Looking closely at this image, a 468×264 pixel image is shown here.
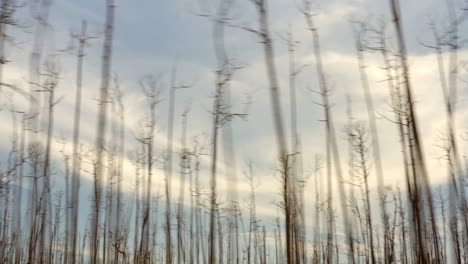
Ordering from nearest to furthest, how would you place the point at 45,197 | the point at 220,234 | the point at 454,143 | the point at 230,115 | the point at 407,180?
the point at 407,180 < the point at 454,143 < the point at 230,115 < the point at 45,197 < the point at 220,234

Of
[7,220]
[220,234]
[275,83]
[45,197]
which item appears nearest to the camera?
[275,83]

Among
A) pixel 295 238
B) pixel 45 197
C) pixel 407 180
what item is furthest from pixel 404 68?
pixel 45 197

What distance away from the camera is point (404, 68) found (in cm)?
265

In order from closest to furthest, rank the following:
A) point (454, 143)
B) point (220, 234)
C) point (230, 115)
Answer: point (454, 143)
point (230, 115)
point (220, 234)

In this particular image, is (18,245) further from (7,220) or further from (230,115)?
(230,115)

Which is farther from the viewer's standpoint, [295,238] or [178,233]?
[178,233]

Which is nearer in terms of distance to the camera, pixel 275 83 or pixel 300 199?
pixel 275 83

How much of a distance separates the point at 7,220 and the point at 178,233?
1.93 metres

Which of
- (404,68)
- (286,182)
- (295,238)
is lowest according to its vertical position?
(295,238)

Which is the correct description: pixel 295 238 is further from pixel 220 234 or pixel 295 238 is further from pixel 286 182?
pixel 220 234

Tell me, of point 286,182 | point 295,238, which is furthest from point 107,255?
point 286,182

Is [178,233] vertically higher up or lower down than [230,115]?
lower down

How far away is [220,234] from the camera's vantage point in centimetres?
819

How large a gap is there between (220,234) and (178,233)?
200 cm
